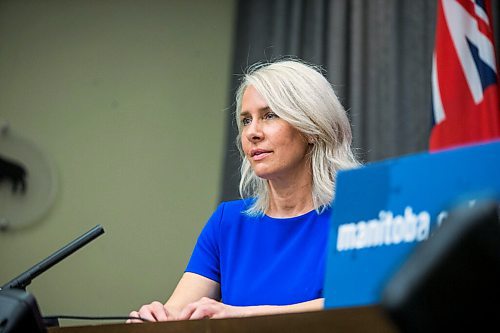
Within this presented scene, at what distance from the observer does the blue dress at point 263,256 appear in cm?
163

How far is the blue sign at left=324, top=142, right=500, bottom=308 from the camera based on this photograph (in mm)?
854

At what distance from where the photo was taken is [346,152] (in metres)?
1.93

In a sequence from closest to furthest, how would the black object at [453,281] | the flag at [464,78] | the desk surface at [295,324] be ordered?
the black object at [453,281] < the desk surface at [295,324] < the flag at [464,78]

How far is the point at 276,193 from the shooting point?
187 cm

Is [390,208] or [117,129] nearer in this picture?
[390,208]

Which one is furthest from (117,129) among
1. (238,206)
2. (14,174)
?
(238,206)

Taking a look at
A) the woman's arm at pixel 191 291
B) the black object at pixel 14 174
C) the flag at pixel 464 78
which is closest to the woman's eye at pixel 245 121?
the woman's arm at pixel 191 291

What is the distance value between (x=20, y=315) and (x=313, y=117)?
111cm

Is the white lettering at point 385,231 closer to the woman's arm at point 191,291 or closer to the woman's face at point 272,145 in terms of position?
the woman's arm at point 191,291

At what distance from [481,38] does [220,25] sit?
124 cm

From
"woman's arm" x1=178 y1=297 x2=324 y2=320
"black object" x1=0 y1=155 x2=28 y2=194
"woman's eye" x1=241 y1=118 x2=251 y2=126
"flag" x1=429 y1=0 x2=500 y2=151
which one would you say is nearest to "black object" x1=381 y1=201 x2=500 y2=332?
"woman's arm" x1=178 y1=297 x2=324 y2=320

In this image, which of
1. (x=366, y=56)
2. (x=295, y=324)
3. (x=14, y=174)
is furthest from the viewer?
(x=14, y=174)

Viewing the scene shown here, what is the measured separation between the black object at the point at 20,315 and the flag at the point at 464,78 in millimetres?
1829

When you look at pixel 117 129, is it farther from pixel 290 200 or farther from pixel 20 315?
pixel 20 315
